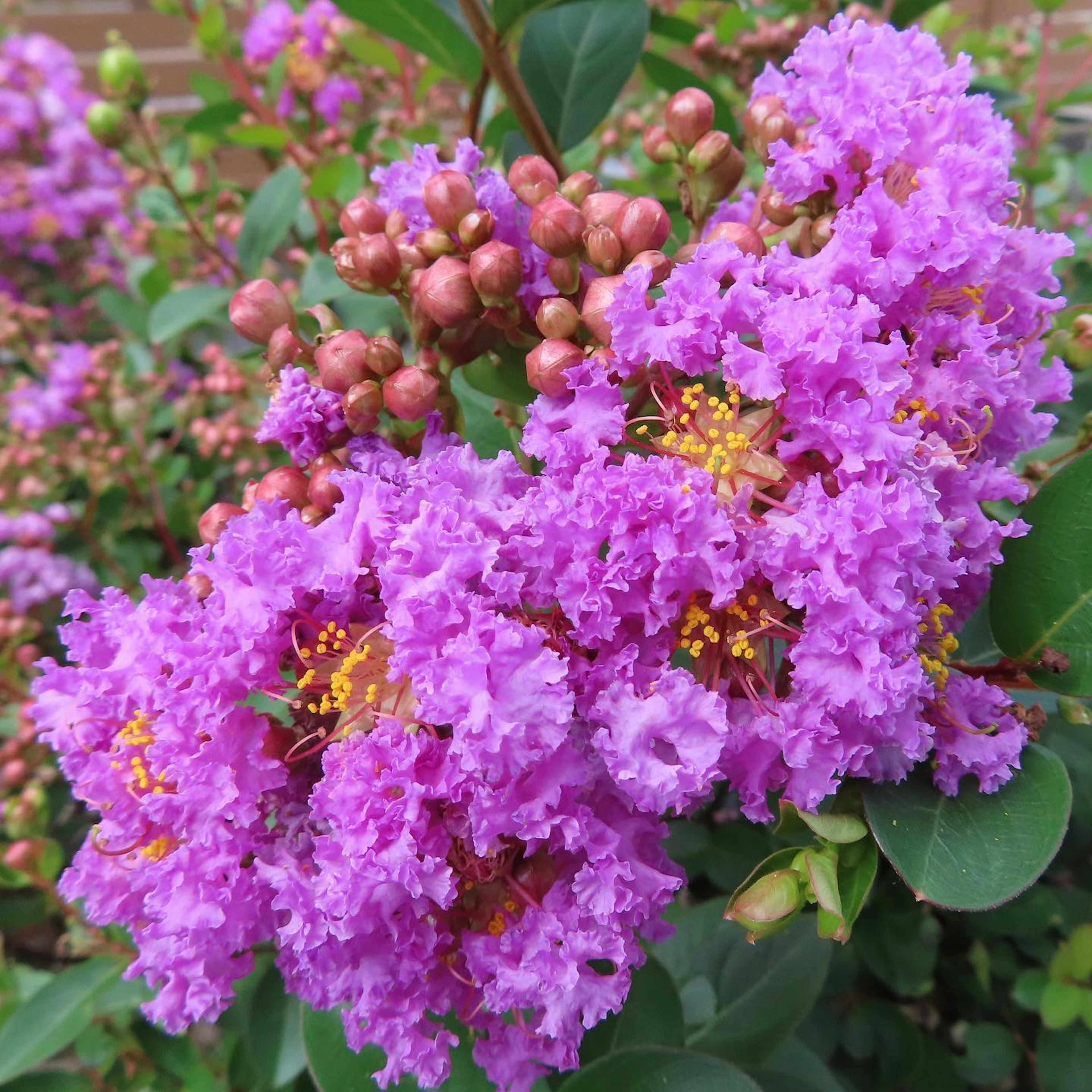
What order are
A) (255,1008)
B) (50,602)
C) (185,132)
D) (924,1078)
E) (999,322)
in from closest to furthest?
1. (999,322)
2. (255,1008)
3. (924,1078)
4. (185,132)
5. (50,602)

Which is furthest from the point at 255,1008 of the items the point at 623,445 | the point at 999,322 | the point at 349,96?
the point at 349,96

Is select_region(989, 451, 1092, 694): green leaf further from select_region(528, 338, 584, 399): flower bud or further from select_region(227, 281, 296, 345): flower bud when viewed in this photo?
select_region(227, 281, 296, 345): flower bud

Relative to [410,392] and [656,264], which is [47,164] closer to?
[410,392]

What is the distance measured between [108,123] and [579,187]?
3.91 ft

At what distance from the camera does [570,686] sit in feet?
2.68

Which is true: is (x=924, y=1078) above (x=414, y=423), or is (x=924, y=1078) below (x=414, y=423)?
below

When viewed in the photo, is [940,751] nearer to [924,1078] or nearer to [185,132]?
[924,1078]

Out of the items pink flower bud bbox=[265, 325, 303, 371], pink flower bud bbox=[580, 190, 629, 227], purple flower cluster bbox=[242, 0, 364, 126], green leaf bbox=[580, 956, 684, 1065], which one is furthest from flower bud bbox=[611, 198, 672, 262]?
purple flower cluster bbox=[242, 0, 364, 126]

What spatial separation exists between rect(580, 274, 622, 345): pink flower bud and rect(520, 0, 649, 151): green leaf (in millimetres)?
532

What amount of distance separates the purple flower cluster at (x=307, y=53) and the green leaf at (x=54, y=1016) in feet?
6.08

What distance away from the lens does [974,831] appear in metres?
0.84

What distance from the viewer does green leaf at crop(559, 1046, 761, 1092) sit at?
3.14 ft

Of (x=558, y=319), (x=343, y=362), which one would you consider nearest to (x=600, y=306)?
(x=558, y=319)

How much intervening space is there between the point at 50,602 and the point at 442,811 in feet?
6.95
